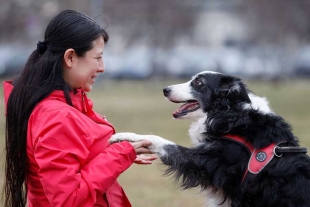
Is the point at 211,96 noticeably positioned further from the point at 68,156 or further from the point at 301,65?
the point at 301,65

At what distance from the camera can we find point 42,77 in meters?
4.47

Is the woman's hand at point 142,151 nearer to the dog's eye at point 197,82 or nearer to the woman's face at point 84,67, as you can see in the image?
the woman's face at point 84,67

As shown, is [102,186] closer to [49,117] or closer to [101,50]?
[49,117]

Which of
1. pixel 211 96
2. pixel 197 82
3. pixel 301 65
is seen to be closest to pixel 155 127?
pixel 197 82

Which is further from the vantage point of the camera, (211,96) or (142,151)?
(211,96)

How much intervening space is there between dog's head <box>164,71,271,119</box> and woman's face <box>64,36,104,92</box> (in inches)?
49.2

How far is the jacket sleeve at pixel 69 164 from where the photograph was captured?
163 inches

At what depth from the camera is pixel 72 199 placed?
4.18 meters

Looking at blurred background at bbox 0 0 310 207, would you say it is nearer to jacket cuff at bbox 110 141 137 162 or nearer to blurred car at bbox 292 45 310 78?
blurred car at bbox 292 45 310 78

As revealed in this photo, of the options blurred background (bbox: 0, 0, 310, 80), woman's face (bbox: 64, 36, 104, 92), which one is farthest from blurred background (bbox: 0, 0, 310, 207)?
woman's face (bbox: 64, 36, 104, 92)

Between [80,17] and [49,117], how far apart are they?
2.44 feet

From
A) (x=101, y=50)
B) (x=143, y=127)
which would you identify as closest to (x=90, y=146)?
(x=101, y=50)

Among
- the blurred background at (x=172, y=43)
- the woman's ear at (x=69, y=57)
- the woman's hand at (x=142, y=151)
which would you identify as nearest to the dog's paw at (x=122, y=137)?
the woman's hand at (x=142, y=151)

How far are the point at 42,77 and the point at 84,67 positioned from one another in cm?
29
